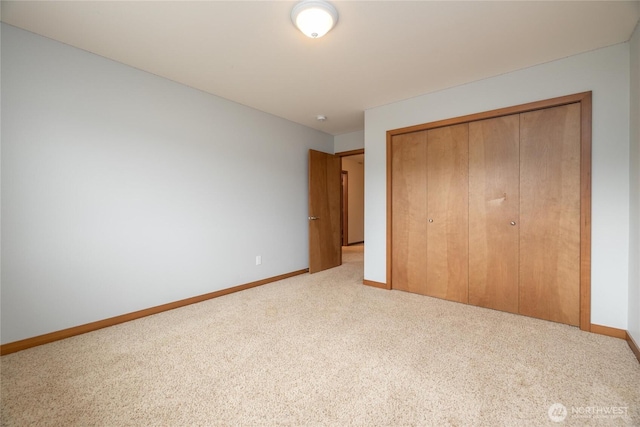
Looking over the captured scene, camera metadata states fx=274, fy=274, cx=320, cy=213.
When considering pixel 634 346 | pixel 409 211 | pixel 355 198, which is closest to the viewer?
pixel 634 346

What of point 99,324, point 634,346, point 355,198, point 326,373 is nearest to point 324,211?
point 326,373

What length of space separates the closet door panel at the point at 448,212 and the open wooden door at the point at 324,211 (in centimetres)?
184

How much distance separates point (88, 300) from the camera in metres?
2.39

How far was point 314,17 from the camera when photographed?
186cm

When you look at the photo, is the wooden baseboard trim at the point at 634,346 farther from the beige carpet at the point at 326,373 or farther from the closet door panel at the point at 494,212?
the closet door panel at the point at 494,212

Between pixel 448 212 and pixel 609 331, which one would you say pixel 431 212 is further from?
pixel 609 331

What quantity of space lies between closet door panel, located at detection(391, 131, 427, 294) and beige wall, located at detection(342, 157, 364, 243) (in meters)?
4.34

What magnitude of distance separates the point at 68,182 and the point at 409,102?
3585 millimetres

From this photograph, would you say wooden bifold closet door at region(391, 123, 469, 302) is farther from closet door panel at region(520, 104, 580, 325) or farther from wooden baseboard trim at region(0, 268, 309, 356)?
wooden baseboard trim at region(0, 268, 309, 356)

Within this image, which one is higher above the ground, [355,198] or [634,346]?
[355,198]

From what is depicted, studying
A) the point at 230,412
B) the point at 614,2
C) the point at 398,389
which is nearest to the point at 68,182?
the point at 230,412

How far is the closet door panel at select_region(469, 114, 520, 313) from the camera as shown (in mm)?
2760

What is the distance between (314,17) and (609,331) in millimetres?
3405

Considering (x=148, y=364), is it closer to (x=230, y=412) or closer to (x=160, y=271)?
(x=230, y=412)
